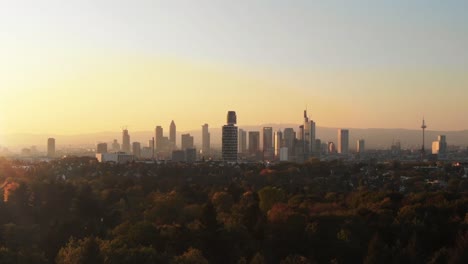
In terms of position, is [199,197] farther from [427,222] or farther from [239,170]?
[239,170]

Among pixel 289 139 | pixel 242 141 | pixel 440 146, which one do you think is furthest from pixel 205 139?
pixel 440 146

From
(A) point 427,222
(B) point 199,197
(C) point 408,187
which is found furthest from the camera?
(C) point 408,187

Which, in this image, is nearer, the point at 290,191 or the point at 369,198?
the point at 369,198

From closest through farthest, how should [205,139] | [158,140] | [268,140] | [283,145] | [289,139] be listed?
1. [283,145]
2. [289,139]
3. [268,140]
4. [158,140]
5. [205,139]

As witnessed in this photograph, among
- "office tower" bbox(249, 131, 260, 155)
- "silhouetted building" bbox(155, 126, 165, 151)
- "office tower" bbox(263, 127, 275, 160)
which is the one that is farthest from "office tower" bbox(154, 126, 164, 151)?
"office tower" bbox(263, 127, 275, 160)

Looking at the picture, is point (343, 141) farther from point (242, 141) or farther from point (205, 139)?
point (205, 139)

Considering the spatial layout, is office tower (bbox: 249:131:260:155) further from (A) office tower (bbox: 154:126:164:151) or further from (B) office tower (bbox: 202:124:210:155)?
(A) office tower (bbox: 154:126:164:151)

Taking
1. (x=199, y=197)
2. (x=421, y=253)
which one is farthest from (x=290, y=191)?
(x=421, y=253)
